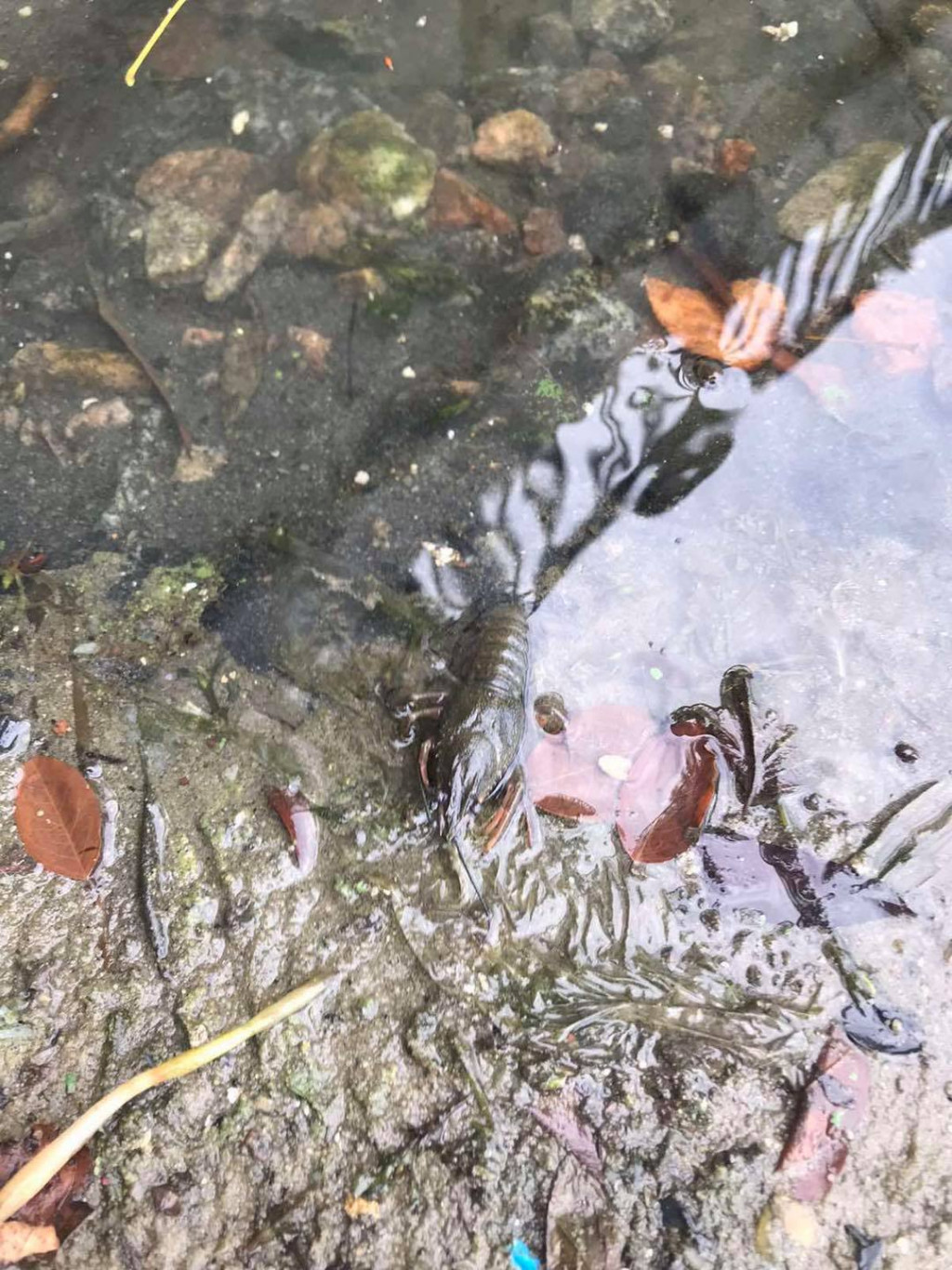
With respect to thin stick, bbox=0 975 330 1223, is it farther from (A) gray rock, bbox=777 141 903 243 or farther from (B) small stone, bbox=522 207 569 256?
(A) gray rock, bbox=777 141 903 243

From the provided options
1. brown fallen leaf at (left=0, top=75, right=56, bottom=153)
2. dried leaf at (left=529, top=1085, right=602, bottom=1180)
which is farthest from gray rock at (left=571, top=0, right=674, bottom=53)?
dried leaf at (left=529, top=1085, right=602, bottom=1180)

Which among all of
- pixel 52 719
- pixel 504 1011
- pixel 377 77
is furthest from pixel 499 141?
pixel 504 1011

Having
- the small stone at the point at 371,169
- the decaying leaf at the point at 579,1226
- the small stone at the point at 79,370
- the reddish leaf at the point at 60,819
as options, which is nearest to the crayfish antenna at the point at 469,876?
the decaying leaf at the point at 579,1226

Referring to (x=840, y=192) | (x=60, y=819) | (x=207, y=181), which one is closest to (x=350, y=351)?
(x=207, y=181)

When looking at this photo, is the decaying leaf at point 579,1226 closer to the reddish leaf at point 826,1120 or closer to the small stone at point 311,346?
the reddish leaf at point 826,1120

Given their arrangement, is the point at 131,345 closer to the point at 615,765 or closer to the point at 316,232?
the point at 316,232
